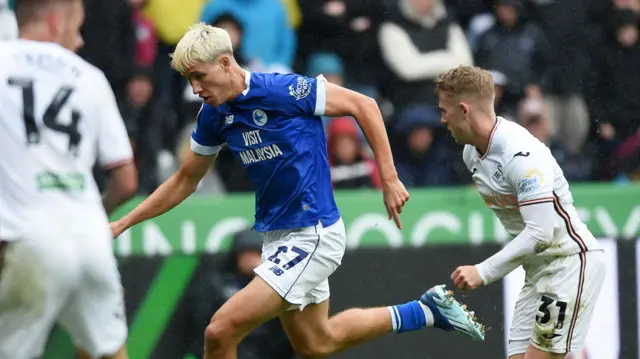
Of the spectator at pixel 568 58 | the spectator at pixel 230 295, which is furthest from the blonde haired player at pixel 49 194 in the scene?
the spectator at pixel 568 58

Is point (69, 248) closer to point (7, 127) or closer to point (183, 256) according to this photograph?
point (7, 127)

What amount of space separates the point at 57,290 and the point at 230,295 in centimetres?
295

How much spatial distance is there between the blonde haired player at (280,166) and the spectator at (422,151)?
8.03 feet

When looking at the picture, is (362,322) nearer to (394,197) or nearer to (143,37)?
(394,197)

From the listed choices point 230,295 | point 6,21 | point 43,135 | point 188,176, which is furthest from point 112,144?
point 6,21

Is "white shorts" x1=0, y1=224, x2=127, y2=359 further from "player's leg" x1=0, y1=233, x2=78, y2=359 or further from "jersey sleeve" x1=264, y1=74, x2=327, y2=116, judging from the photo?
"jersey sleeve" x1=264, y1=74, x2=327, y2=116

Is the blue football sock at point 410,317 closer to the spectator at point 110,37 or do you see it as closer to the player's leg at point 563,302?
the player's leg at point 563,302

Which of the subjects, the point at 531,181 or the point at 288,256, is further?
the point at 288,256

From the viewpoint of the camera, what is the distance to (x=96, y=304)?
5.05m

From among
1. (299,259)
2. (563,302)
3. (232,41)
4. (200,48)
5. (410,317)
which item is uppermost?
(200,48)

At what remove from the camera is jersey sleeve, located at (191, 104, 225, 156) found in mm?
6301

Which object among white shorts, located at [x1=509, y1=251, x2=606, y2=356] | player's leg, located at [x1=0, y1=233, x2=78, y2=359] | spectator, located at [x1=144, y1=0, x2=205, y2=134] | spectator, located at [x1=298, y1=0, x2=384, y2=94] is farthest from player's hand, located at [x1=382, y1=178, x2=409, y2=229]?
spectator, located at [x1=298, y1=0, x2=384, y2=94]

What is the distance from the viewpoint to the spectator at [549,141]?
8.93 m

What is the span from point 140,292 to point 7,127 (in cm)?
302
